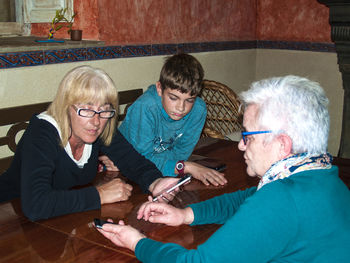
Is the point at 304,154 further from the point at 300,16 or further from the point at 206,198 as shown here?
the point at 300,16

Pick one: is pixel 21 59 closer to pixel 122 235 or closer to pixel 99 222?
pixel 99 222

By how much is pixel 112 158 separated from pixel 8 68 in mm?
1022

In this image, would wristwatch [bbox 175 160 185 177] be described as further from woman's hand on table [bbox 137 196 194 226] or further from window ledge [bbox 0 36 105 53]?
window ledge [bbox 0 36 105 53]

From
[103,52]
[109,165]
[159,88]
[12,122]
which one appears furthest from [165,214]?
[103,52]

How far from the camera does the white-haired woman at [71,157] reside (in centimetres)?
151

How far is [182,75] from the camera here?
2.23 m

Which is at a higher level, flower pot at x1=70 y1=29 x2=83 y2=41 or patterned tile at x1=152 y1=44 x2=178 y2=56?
flower pot at x1=70 y1=29 x2=83 y2=41

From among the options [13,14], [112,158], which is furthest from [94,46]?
[112,158]

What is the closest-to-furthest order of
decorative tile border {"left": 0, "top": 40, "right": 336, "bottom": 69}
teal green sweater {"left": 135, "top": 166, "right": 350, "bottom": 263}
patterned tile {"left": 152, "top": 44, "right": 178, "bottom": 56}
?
teal green sweater {"left": 135, "top": 166, "right": 350, "bottom": 263} → decorative tile border {"left": 0, "top": 40, "right": 336, "bottom": 69} → patterned tile {"left": 152, "top": 44, "right": 178, "bottom": 56}

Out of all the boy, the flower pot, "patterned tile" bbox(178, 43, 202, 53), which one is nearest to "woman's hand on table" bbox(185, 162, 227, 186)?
the boy

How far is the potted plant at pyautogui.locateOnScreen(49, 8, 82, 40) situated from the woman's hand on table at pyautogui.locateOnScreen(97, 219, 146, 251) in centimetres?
200

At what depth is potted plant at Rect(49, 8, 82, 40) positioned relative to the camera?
2963 mm

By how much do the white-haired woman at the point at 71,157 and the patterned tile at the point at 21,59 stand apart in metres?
0.92

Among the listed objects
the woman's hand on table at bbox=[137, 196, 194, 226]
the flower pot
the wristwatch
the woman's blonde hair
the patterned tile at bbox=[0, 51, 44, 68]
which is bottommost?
the wristwatch
